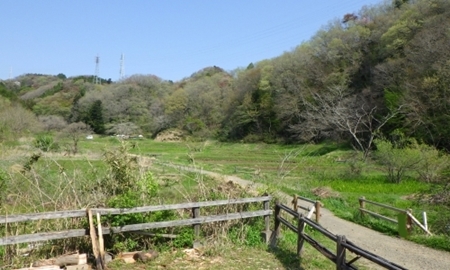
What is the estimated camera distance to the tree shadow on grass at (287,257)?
316 inches

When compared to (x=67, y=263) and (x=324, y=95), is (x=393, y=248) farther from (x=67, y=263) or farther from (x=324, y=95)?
(x=324, y=95)

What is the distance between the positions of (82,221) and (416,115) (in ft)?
115

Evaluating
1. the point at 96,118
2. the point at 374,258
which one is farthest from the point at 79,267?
the point at 96,118

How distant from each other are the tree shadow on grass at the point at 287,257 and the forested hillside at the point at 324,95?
81.4 ft

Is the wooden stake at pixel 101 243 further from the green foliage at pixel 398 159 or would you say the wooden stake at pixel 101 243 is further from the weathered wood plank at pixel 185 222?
the green foliage at pixel 398 159

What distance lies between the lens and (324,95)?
177 feet

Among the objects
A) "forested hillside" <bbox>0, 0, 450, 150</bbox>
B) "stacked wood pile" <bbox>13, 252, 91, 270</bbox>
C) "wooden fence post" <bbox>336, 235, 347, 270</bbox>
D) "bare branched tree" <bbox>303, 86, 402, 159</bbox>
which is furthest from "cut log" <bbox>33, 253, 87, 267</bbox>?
"bare branched tree" <bbox>303, 86, 402, 159</bbox>

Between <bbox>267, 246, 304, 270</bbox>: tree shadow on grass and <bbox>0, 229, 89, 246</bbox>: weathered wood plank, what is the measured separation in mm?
3942

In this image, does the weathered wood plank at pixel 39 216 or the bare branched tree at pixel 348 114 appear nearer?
the weathered wood plank at pixel 39 216

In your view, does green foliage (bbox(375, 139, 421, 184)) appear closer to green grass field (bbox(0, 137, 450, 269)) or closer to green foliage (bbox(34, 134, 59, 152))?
green grass field (bbox(0, 137, 450, 269))

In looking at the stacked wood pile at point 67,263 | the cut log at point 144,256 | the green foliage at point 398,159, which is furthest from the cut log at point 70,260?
the green foliage at point 398,159

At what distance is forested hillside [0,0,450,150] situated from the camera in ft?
125

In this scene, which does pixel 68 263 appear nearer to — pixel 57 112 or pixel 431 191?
pixel 431 191

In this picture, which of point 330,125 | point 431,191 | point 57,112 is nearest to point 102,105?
point 57,112
